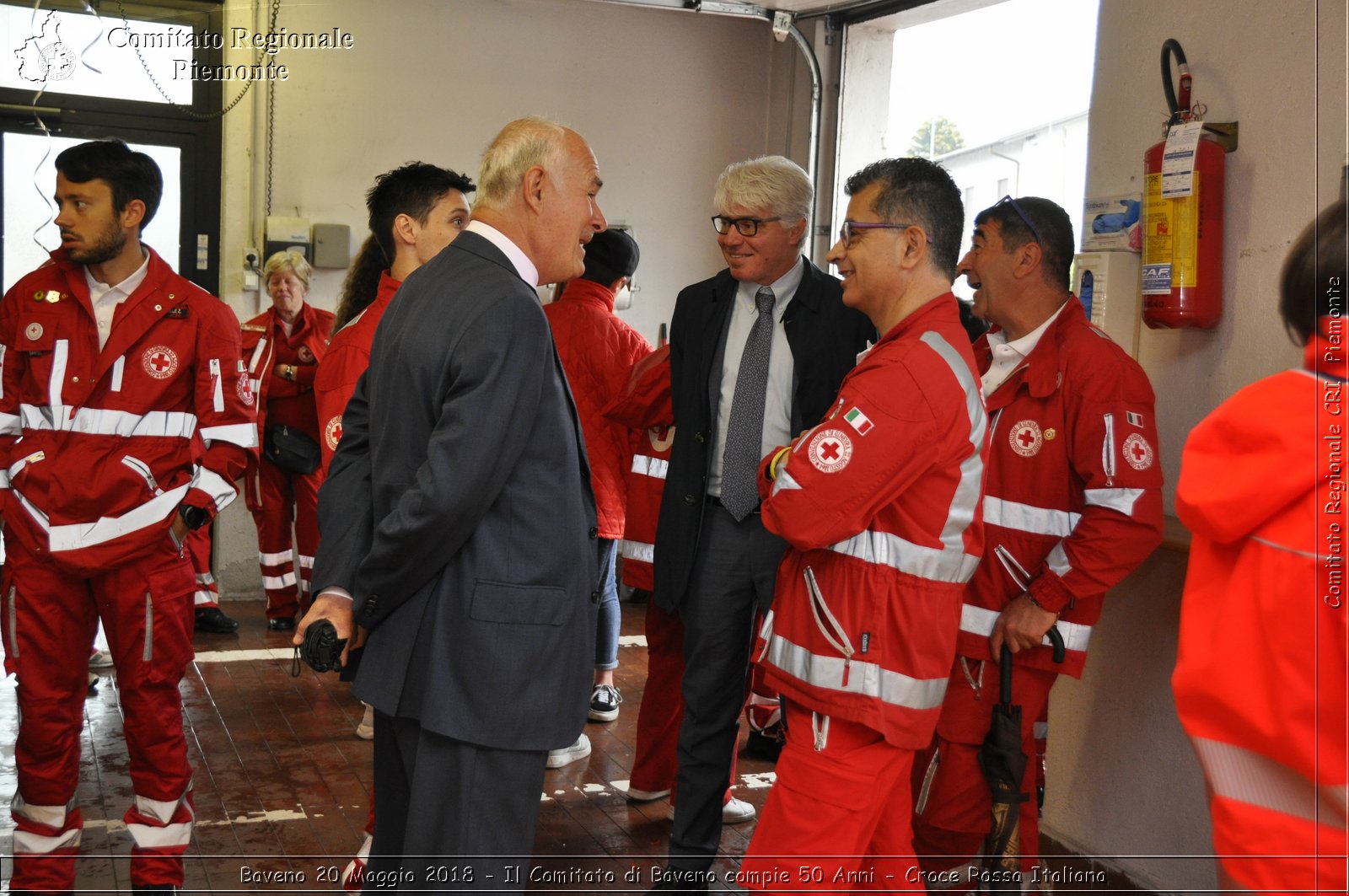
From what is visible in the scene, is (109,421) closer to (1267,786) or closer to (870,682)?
(870,682)

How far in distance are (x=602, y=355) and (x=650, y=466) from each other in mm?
592

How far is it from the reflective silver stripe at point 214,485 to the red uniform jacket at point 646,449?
1.29 metres

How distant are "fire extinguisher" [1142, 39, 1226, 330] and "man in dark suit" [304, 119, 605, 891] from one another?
1811 mm

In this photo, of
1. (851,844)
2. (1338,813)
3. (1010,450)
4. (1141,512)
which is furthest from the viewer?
(1010,450)

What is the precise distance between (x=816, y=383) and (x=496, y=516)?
4.44 ft

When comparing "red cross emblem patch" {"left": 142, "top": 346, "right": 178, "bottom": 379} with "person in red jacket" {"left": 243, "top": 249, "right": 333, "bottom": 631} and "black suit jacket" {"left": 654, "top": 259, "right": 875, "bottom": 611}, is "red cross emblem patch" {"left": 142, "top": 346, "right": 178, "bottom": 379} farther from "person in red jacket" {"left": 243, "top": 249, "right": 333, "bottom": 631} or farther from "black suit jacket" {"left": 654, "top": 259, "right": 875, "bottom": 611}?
"person in red jacket" {"left": 243, "top": 249, "right": 333, "bottom": 631}

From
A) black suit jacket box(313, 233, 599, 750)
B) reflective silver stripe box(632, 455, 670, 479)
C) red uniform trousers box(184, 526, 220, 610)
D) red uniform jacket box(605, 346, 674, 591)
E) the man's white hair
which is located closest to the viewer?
black suit jacket box(313, 233, 599, 750)

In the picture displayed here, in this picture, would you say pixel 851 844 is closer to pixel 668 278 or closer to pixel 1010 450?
pixel 1010 450

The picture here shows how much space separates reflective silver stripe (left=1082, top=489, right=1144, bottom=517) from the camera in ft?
9.29

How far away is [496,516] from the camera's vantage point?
211 centimetres

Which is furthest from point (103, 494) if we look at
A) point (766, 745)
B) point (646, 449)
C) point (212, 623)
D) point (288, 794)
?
point (212, 623)

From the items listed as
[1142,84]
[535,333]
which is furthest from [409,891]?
[1142,84]

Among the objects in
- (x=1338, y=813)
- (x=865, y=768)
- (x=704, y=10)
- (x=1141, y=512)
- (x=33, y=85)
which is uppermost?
(x=704, y=10)

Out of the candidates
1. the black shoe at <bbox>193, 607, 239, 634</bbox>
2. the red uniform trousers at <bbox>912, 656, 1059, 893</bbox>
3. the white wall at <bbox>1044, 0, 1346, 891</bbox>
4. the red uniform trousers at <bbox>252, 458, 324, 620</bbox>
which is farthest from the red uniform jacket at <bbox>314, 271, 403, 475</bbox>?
the black shoe at <bbox>193, 607, 239, 634</bbox>
